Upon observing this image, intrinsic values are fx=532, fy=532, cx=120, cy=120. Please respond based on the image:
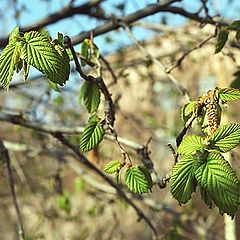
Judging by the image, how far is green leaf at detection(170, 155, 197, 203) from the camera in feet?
3.52

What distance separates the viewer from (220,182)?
104cm

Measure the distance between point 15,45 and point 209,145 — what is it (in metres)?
0.48

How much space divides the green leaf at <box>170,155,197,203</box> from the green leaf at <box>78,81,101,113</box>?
0.59m

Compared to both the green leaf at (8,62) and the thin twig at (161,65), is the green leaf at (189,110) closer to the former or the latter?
the green leaf at (8,62)

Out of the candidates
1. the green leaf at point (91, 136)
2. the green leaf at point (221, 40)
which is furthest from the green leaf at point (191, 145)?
the green leaf at point (221, 40)

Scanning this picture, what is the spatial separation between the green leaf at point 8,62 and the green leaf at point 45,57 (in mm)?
22

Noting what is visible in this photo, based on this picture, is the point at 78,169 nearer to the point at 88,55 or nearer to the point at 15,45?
the point at 88,55

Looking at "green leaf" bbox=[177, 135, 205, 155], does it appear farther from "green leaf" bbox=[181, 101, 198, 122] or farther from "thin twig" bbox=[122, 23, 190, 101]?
"thin twig" bbox=[122, 23, 190, 101]

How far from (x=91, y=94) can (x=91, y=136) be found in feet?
0.69

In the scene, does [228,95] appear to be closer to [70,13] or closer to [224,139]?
[224,139]

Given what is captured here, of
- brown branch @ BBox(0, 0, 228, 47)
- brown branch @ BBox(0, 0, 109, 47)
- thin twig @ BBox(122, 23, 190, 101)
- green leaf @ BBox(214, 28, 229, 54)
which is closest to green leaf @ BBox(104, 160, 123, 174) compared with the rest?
green leaf @ BBox(214, 28, 229, 54)

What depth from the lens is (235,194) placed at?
1050 millimetres

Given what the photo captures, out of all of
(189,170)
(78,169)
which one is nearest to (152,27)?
(78,169)

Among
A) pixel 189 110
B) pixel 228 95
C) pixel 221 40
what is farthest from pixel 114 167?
pixel 221 40
